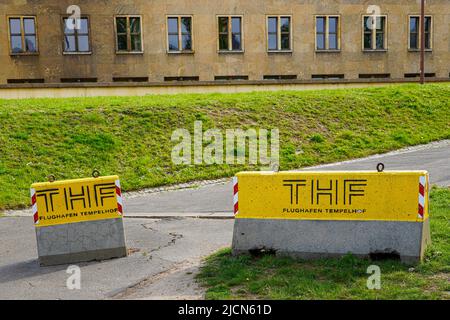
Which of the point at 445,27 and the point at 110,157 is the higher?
the point at 445,27

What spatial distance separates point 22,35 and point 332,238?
35259 millimetres

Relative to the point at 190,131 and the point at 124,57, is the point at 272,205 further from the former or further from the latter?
the point at 124,57

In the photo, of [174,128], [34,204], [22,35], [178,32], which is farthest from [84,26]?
[34,204]

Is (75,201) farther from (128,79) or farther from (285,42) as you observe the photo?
(285,42)

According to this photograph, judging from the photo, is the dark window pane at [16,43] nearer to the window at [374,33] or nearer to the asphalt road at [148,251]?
the window at [374,33]

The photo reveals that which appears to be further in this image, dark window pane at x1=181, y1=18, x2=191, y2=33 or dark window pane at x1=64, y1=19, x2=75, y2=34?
dark window pane at x1=181, y1=18, x2=191, y2=33

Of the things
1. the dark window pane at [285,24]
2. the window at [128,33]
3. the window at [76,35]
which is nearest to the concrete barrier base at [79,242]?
the window at [128,33]

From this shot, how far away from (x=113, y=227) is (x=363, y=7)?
1462 inches

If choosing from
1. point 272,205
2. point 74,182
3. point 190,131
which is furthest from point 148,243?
point 190,131

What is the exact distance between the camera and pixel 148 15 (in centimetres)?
3916

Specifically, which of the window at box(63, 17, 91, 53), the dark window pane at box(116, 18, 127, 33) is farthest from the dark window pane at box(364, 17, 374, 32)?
the window at box(63, 17, 91, 53)

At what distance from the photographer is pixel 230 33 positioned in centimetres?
4012

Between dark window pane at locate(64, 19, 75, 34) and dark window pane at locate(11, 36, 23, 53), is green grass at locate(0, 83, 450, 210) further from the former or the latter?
dark window pane at locate(11, 36, 23, 53)

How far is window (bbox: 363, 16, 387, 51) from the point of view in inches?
1658
